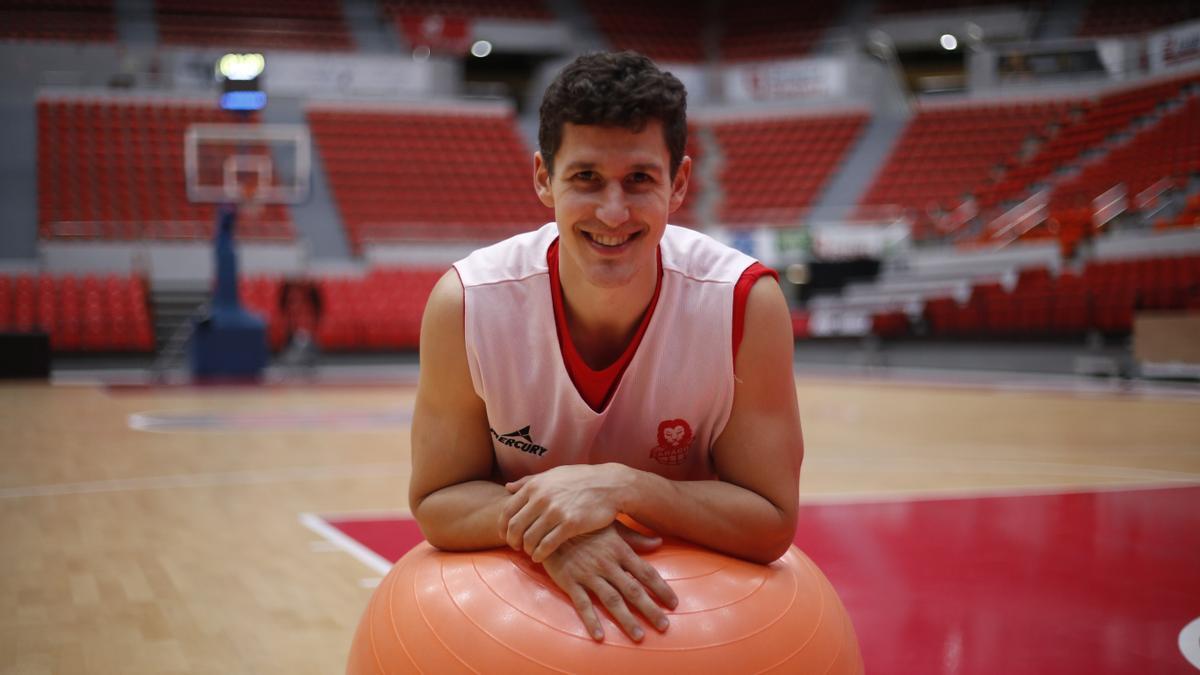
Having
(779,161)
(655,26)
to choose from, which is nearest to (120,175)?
(779,161)

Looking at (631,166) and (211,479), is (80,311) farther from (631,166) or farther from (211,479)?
(631,166)

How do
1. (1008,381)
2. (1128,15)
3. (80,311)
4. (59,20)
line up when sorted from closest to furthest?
(1008,381), (80,311), (59,20), (1128,15)

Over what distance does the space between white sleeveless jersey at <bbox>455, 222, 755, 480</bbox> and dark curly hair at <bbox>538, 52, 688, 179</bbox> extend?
289 mm

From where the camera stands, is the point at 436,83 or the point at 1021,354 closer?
the point at 1021,354

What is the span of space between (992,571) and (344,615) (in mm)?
2060

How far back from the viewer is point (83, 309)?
15.8 m

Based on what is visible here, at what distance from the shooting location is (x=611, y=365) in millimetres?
1906

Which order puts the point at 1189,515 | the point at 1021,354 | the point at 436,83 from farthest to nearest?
the point at 436,83
the point at 1021,354
the point at 1189,515

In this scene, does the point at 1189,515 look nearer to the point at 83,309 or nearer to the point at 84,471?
the point at 84,471

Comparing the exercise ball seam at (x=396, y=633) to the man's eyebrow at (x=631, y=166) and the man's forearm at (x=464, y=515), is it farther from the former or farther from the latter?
the man's eyebrow at (x=631, y=166)

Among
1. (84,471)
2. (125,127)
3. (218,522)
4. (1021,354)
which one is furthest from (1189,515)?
(125,127)

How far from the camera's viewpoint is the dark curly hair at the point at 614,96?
1680 millimetres

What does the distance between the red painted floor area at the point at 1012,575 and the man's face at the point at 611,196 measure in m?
1.27

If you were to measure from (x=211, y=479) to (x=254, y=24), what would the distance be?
1926 centimetres
